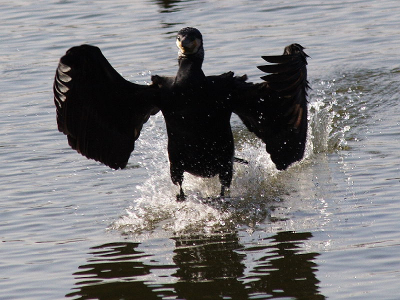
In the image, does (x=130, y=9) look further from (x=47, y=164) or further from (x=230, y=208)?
(x=230, y=208)

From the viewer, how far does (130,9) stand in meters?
16.4

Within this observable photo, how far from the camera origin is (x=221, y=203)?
7.44m

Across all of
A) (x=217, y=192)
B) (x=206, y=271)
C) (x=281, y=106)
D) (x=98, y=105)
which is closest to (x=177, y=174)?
(x=217, y=192)

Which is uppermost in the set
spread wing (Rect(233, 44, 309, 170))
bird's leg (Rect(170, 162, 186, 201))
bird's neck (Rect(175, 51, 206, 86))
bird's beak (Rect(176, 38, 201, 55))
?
bird's beak (Rect(176, 38, 201, 55))

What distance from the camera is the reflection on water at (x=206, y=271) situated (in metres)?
5.52

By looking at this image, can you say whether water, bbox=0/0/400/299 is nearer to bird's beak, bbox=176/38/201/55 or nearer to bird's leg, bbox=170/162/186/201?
bird's leg, bbox=170/162/186/201

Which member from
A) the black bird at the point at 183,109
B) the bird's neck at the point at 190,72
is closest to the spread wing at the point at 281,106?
the black bird at the point at 183,109

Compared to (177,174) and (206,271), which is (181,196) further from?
(206,271)

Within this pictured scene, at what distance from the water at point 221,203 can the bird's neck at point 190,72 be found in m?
1.16

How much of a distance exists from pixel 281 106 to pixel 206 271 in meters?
1.58

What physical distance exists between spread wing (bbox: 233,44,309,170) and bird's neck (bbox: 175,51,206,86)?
0.35 metres

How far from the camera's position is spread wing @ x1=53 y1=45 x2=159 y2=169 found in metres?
6.49

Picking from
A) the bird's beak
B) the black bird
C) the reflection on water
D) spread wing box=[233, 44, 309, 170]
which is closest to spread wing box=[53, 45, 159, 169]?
the black bird

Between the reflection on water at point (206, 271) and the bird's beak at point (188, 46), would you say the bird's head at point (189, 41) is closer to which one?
the bird's beak at point (188, 46)
